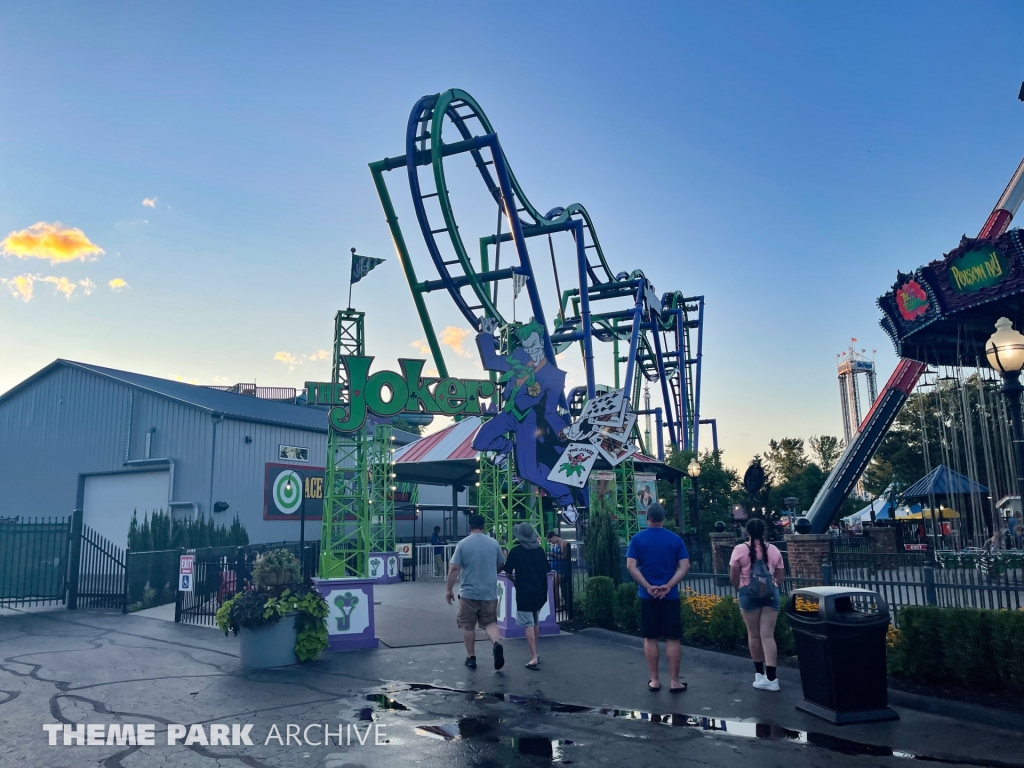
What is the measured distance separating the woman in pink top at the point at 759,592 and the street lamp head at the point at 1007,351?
156 inches

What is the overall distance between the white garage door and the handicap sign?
13053mm

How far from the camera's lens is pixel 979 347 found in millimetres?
20734

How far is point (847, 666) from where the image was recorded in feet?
20.3

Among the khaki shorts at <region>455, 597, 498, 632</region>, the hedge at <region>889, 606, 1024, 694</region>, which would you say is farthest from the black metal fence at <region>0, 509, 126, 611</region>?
the hedge at <region>889, 606, 1024, 694</region>

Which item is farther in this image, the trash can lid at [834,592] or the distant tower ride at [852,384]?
the distant tower ride at [852,384]

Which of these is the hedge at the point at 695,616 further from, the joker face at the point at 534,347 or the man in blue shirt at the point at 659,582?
the joker face at the point at 534,347

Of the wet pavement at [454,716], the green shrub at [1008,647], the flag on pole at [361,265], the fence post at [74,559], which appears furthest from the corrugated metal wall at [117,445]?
the green shrub at [1008,647]

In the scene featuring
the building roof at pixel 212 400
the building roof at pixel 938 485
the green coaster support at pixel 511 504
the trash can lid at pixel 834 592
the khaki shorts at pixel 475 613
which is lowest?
the khaki shorts at pixel 475 613

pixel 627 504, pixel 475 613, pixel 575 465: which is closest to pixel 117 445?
pixel 627 504

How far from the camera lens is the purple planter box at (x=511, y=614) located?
35.4 feet

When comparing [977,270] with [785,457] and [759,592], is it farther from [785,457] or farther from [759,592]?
[785,457]

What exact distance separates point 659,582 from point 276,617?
475 centimetres

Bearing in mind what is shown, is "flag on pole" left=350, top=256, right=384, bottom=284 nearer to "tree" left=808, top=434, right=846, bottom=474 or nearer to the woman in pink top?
the woman in pink top

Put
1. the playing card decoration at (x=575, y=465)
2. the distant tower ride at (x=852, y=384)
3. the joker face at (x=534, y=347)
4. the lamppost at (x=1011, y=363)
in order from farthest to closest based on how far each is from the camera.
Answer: the distant tower ride at (x=852, y=384), the joker face at (x=534, y=347), the playing card decoration at (x=575, y=465), the lamppost at (x=1011, y=363)
